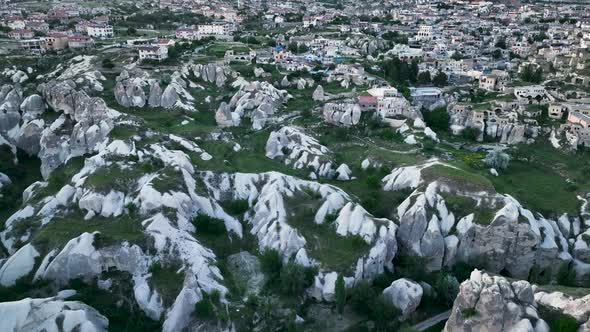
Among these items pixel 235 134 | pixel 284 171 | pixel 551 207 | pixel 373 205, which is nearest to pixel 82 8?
pixel 235 134

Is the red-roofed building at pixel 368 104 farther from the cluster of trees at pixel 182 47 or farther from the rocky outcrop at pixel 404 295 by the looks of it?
the cluster of trees at pixel 182 47

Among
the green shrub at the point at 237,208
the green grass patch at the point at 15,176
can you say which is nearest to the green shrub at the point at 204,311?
the green shrub at the point at 237,208

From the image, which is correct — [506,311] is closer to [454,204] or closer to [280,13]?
[454,204]

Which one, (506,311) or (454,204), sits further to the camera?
(454,204)

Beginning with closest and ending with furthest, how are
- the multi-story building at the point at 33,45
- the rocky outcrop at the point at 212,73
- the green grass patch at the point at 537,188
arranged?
the green grass patch at the point at 537,188
the rocky outcrop at the point at 212,73
the multi-story building at the point at 33,45

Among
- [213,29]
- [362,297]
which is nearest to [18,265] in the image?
[362,297]

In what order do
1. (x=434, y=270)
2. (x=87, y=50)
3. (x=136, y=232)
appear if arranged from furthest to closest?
(x=87, y=50) → (x=434, y=270) → (x=136, y=232)
